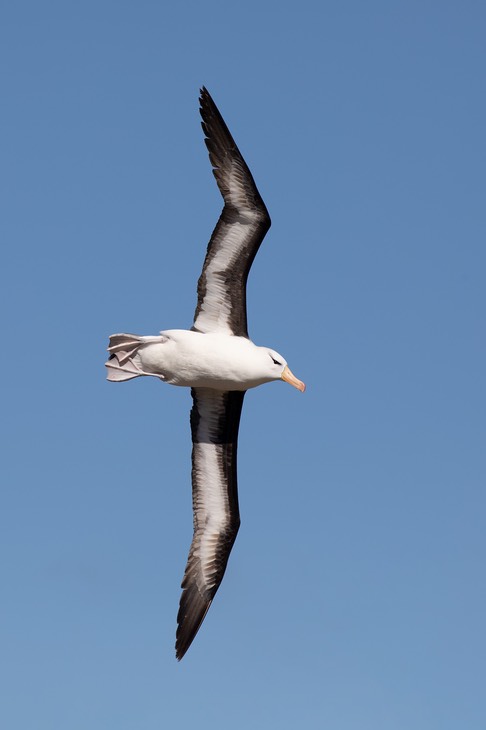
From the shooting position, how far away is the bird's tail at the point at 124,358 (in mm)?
22438

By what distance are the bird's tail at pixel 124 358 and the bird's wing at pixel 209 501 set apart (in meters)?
1.44

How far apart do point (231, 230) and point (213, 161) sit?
3.49ft

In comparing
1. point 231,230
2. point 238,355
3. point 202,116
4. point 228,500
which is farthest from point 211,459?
point 202,116

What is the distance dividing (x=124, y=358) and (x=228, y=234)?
2414mm

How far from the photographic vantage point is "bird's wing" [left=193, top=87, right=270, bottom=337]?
22359 mm

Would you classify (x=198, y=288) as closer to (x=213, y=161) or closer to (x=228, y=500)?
(x=213, y=161)

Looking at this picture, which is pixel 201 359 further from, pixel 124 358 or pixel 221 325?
pixel 124 358

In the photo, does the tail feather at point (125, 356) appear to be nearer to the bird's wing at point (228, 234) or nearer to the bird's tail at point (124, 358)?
the bird's tail at point (124, 358)

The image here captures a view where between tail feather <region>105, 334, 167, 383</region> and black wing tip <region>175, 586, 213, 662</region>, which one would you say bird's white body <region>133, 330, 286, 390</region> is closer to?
tail feather <region>105, 334, 167, 383</region>

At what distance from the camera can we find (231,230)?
22.4 m

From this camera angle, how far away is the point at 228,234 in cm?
2239

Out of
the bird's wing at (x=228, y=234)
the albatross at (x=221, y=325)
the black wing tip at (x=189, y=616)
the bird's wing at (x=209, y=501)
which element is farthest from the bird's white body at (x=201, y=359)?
the black wing tip at (x=189, y=616)

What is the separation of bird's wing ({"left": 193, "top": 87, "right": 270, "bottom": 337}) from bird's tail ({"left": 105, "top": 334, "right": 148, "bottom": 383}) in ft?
3.36

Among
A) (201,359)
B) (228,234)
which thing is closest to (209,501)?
(201,359)
